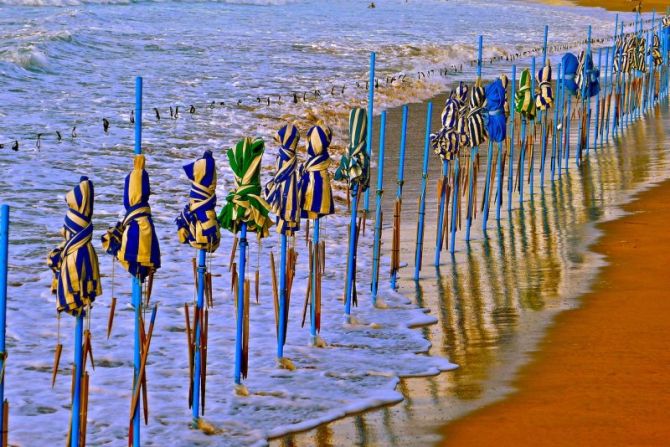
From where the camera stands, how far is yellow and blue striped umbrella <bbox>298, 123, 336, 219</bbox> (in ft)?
25.6

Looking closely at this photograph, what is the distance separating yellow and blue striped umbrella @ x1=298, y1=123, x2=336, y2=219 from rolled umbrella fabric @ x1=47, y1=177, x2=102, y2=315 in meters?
2.55

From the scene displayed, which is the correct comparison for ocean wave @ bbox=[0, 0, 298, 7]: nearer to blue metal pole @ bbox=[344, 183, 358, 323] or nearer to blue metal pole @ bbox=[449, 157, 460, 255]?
blue metal pole @ bbox=[449, 157, 460, 255]

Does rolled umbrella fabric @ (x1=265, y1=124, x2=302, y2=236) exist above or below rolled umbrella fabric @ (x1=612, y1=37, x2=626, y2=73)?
below

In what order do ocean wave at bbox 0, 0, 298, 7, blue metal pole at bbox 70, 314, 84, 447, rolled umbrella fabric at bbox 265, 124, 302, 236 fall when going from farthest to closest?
ocean wave at bbox 0, 0, 298, 7
rolled umbrella fabric at bbox 265, 124, 302, 236
blue metal pole at bbox 70, 314, 84, 447

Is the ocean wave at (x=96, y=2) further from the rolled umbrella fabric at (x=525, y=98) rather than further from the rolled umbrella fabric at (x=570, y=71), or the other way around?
the rolled umbrella fabric at (x=525, y=98)

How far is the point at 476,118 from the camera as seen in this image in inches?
435

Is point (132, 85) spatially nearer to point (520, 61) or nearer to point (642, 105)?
point (642, 105)

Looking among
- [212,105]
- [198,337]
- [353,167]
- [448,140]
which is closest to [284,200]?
[353,167]

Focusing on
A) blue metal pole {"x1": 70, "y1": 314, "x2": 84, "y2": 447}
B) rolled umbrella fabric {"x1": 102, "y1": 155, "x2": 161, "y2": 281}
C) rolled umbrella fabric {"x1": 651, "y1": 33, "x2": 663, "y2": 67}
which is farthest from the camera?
rolled umbrella fabric {"x1": 651, "y1": 33, "x2": 663, "y2": 67}

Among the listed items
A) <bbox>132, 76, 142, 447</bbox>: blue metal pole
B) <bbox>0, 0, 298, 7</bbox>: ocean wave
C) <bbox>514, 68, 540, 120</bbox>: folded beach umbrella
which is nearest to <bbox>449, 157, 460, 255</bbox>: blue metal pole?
<bbox>514, 68, 540, 120</bbox>: folded beach umbrella

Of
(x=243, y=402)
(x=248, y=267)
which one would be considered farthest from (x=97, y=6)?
(x=243, y=402)

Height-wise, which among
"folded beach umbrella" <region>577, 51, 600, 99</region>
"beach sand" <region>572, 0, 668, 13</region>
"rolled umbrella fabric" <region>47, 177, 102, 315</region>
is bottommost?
"rolled umbrella fabric" <region>47, 177, 102, 315</region>

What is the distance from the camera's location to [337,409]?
701 centimetres

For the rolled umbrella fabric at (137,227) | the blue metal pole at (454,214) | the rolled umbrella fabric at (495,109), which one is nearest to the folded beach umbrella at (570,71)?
the rolled umbrella fabric at (495,109)
